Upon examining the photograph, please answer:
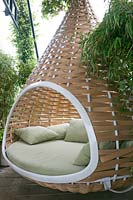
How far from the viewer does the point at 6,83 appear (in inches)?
158

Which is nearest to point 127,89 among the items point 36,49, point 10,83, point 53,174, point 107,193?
point 53,174

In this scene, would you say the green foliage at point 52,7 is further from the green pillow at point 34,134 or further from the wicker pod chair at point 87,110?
the green pillow at point 34,134

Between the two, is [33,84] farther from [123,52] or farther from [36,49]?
[36,49]

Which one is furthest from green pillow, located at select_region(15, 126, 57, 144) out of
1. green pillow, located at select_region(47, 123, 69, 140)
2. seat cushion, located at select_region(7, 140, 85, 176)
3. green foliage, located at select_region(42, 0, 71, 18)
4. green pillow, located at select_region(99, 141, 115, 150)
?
green foliage, located at select_region(42, 0, 71, 18)

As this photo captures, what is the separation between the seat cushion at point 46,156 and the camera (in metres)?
2.31

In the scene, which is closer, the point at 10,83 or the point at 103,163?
the point at 103,163

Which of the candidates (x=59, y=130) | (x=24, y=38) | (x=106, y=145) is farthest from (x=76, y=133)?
(x=24, y=38)

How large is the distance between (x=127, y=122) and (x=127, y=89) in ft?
1.16

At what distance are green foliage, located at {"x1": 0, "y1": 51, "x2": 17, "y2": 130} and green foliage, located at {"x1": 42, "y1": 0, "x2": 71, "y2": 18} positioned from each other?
3.03ft

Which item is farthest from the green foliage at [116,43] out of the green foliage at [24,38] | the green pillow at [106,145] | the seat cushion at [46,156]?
the green foliage at [24,38]

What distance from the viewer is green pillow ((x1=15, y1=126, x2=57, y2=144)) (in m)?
3.14

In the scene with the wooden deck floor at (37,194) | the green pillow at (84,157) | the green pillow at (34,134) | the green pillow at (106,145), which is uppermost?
the green pillow at (106,145)

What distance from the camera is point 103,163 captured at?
207cm

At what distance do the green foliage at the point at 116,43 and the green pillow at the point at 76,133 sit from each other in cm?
157
